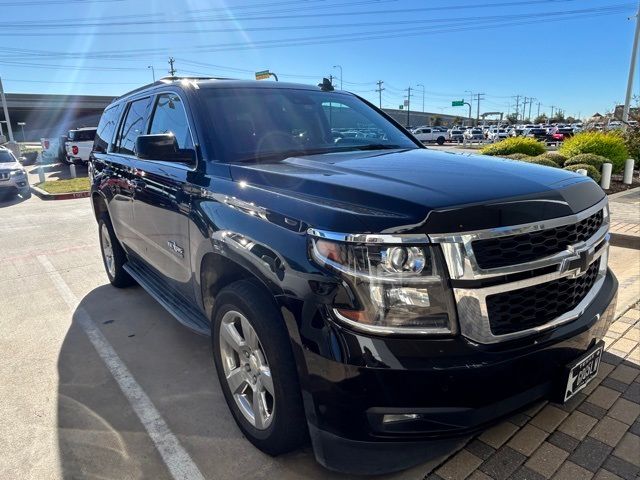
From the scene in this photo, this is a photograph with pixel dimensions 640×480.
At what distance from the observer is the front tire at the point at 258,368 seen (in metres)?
2.10

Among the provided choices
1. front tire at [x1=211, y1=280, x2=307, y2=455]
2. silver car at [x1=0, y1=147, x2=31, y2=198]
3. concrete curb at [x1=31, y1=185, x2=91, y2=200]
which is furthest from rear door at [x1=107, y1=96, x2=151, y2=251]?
silver car at [x1=0, y1=147, x2=31, y2=198]

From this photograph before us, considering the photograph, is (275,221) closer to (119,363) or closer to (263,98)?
(263,98)

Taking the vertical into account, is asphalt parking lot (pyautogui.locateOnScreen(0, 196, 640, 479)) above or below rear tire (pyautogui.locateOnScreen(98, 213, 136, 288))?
below

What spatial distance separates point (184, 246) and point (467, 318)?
1950mm

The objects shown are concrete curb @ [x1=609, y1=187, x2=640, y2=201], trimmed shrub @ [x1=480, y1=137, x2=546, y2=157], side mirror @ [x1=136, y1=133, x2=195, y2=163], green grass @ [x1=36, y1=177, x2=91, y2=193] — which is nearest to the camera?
side mirror @ [x1=136, y1=133, x2=195, y2=163]

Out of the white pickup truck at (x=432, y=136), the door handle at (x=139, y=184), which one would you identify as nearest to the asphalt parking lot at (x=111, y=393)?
the door handle at (x=139, y=184)

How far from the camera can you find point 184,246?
3072 mm

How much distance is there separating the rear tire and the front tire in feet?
9.08

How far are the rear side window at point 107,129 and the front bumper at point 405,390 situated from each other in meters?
4.08

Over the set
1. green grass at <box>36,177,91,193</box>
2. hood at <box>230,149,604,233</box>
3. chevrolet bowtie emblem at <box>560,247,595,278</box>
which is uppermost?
hood at <box>230,149,604,233</box>

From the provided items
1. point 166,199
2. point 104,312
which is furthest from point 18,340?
point 166,199

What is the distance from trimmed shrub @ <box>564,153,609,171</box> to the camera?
11.1m

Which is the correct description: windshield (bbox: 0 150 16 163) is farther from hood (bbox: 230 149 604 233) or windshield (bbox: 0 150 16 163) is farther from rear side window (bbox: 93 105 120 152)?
hood (bbox: 230 149 604 233)

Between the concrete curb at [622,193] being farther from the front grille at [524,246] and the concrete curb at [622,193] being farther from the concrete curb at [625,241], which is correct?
the front grille at [524,246]
